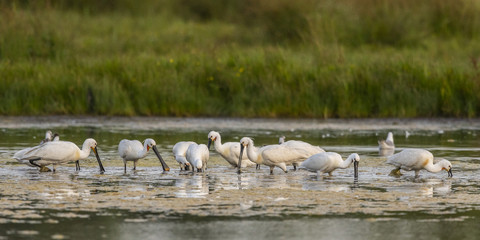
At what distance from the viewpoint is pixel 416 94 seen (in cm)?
2100

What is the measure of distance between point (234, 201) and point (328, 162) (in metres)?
2.55

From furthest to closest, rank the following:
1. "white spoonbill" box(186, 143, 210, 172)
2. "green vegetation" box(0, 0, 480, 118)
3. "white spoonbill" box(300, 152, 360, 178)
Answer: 1. "green vegetation" box(0, 0, 480, 118)
2. "white spoonbill" box(186, 143, 210, 172)
3. "white spoonbill" box(300, 152, 360, 178)

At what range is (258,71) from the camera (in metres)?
21.8

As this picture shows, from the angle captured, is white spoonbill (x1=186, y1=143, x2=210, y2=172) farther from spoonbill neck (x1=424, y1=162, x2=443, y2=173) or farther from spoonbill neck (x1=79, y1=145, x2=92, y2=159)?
spoonbill neck (x1=424, y1=162, x2=443, y2=173)

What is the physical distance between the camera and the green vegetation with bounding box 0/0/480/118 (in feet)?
69.2

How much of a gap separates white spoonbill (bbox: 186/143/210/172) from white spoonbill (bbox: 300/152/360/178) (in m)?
1.46

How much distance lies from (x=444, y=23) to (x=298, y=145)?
15590 millimetres

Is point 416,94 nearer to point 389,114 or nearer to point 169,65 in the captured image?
point 389,114

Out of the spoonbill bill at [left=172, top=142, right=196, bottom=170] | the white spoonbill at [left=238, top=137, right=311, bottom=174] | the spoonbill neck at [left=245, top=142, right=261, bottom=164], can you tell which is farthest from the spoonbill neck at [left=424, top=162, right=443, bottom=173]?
the spoonbill bill at [left=172, top=142, right=196, bottom=170]

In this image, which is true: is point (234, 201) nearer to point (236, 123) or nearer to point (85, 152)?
point (85, 152)

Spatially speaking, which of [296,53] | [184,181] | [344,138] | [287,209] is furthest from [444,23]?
[287,209]

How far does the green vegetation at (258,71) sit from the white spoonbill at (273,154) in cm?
760

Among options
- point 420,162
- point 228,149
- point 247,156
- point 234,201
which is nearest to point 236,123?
point 228,149

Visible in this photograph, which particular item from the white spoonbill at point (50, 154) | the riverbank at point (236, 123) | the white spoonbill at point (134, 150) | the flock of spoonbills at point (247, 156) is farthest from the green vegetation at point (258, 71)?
the white spoonbill at point (50, 154)
